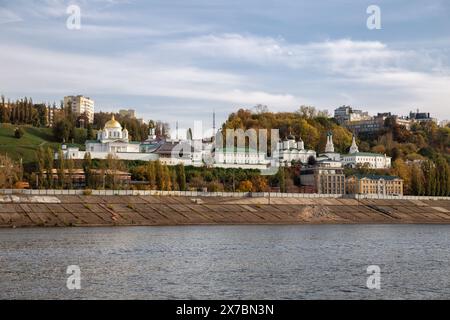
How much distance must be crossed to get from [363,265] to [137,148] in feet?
320

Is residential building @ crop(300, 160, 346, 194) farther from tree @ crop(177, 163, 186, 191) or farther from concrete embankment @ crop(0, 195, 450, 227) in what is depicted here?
tree @ crop(177, 163, 186, 191)

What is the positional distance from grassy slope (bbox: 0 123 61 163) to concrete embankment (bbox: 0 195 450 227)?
140ft

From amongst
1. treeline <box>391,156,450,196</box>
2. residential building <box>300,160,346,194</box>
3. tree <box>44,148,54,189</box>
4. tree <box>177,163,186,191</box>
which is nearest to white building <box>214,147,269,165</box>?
residential building <box>300,160,346,194</box>

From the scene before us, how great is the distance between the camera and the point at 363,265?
137 ft

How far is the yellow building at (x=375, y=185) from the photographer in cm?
12900

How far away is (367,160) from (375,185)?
28053 millimetres

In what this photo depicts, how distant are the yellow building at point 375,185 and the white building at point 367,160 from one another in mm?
22932

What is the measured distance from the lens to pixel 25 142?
14188cm

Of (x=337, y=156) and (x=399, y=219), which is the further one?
(x=337, y=156)

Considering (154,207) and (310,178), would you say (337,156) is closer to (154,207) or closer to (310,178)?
(310,178)

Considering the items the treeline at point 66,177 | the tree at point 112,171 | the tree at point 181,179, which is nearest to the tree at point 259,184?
the tree at point 181,179

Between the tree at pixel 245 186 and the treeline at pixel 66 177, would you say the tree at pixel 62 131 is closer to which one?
the treeline at pixel 66 177

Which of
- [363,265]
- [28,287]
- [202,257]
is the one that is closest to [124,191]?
[202,257]
